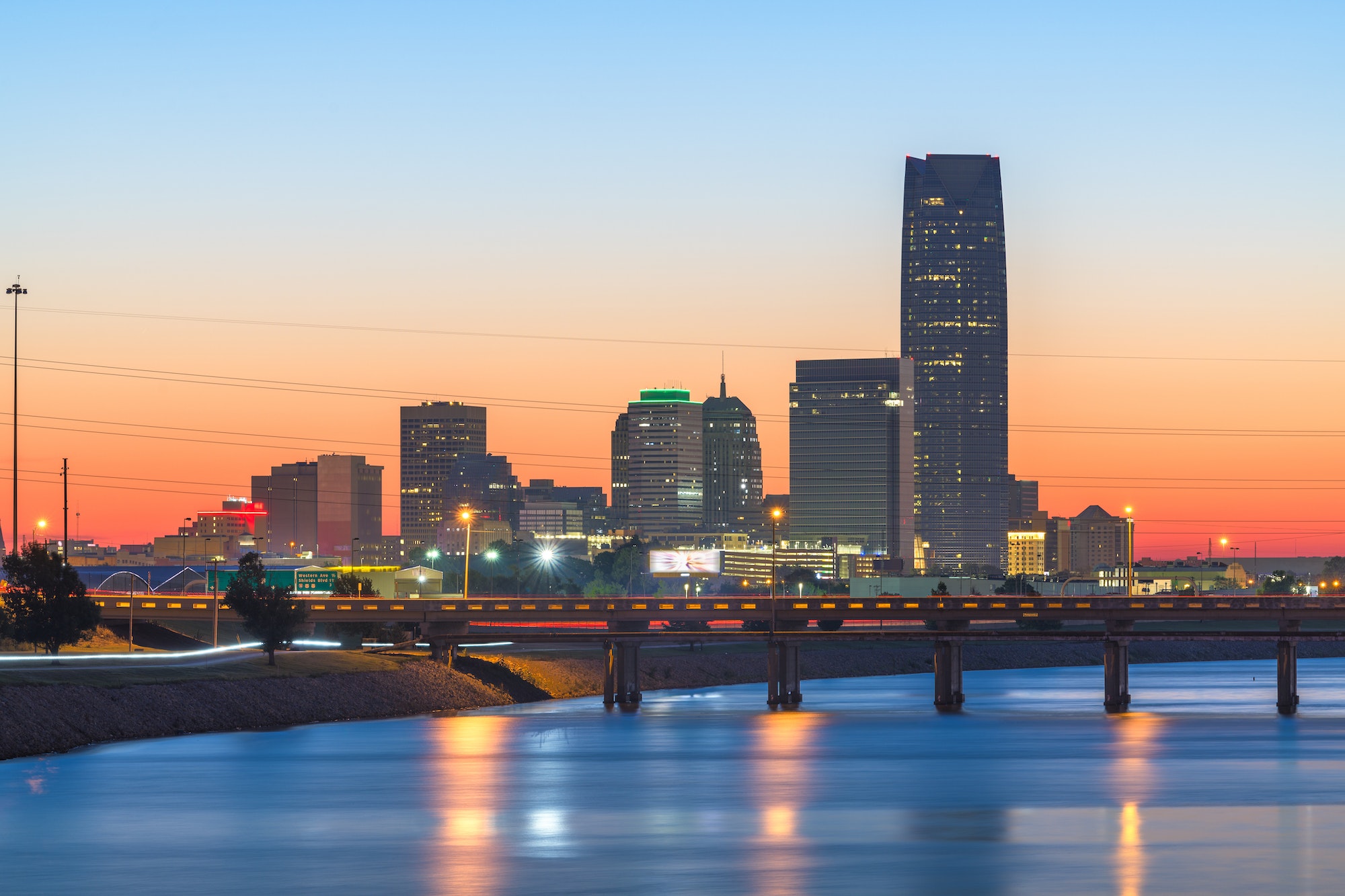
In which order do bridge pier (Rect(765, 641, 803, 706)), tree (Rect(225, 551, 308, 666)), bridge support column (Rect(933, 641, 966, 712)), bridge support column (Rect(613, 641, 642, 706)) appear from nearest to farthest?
tree (Rect(225, 551, 308, 666))
bridge support column (Rect(933, 641, 966, 712))
bridge support column (Rect(613, 641, 642, 706))
bridge pier (Rect(765, 641, 803, 706))

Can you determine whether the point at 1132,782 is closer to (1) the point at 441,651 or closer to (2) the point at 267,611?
(2) the point at 267,611

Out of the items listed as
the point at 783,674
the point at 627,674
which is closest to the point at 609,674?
the point at 627,674

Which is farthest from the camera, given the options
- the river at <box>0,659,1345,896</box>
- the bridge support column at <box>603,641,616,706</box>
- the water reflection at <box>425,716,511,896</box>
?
the bridge support column at <box>603,641,616,706</box>

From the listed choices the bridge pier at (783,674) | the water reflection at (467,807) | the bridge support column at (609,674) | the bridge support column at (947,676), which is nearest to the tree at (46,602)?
the water reflection at (467,807)

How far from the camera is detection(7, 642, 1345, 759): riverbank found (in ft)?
299

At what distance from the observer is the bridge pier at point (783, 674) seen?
14762 centimetres

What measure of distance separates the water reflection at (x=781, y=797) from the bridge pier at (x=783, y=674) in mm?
18624

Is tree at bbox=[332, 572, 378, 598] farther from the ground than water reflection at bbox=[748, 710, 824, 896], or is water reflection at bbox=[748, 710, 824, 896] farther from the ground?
tree at bbox=[332, 572, 378, 598]

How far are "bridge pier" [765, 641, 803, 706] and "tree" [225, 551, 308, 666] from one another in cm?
4001

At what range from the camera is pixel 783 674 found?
150m

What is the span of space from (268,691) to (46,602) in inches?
627

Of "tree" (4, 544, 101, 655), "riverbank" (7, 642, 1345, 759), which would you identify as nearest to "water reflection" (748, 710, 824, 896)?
"riverbank" (7, 642, 1345, 759)

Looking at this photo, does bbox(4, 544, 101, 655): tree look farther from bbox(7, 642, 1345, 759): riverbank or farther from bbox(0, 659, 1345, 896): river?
bbox(0, 659, 1345, 896): river

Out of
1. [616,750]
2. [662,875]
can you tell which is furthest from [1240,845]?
[616,750]
